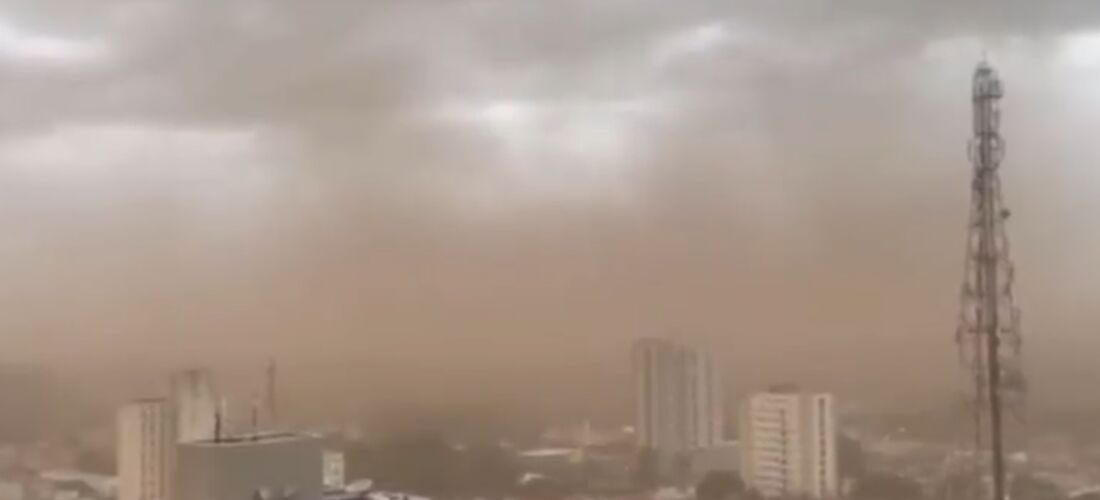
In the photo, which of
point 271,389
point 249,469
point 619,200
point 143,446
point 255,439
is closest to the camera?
point 249,469

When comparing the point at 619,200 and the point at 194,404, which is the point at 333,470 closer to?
the point at 194,404

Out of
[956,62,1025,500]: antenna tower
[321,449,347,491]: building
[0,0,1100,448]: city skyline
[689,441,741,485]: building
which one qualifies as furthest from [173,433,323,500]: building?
[956,62,1025,500]: antenna tower

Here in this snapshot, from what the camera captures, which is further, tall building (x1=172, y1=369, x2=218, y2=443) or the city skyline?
the city skyline

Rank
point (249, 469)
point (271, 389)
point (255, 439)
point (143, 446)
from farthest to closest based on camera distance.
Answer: point (271, 389) → point (143, 446) → point (255, 439) → point (249, 469)

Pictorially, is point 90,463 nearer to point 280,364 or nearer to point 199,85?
point 280,364

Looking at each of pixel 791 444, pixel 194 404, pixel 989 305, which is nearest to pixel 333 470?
pixel 194 404

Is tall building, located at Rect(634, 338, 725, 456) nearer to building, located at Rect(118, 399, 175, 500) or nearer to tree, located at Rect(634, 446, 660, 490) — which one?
tree, located at Rect(634, 446, 660, 490)

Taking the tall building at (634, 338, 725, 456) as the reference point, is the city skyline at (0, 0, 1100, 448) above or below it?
above

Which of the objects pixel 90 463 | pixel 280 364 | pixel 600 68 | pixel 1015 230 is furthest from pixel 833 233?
pixel 90 463
